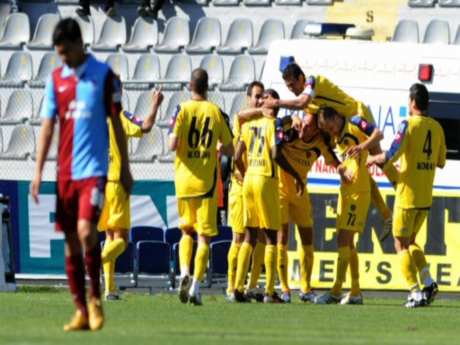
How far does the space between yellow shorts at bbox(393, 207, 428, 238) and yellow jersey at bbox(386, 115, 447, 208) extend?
55mm

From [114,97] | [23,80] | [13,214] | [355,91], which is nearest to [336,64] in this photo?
[355,91]

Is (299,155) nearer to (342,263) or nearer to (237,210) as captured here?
(237,210)

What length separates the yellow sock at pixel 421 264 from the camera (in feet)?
55.9

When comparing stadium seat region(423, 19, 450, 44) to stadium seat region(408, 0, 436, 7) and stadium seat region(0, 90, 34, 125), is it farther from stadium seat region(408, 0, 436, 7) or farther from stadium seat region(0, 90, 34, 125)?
stadium seat region(0, 90, 34, 125)

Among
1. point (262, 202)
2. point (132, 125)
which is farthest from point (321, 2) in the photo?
point (262, 202)

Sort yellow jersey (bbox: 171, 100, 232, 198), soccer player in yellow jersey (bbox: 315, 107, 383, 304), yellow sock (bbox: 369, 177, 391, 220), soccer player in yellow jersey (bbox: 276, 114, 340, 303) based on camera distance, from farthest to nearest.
→ yellow sock (bbox: 369, 177, 391, 220)
soccer player in yellow jersey (bbox: 276, 114, 340, 303)
soccer player in yellow jersey (bbox: 315, 107, 383, 304)
yellow jersey (bbox: 171, 100, 232, 198)

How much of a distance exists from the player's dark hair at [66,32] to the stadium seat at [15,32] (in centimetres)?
1808

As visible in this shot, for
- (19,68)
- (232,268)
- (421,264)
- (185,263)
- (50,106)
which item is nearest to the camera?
(50,106)

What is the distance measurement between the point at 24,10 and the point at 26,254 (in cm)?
979

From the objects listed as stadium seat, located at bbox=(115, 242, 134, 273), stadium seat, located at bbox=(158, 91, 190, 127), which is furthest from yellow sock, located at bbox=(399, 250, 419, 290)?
stadium seat, located at bbox=(158, 91, 190, 127)

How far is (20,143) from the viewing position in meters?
26.4

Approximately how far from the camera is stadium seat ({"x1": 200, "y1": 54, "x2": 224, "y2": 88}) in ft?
87.7

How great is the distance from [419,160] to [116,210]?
125 inches

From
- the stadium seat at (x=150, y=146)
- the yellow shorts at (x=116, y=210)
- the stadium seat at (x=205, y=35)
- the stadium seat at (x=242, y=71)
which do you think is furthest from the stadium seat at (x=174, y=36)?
the yellow shorts at (x=116, y=210)
